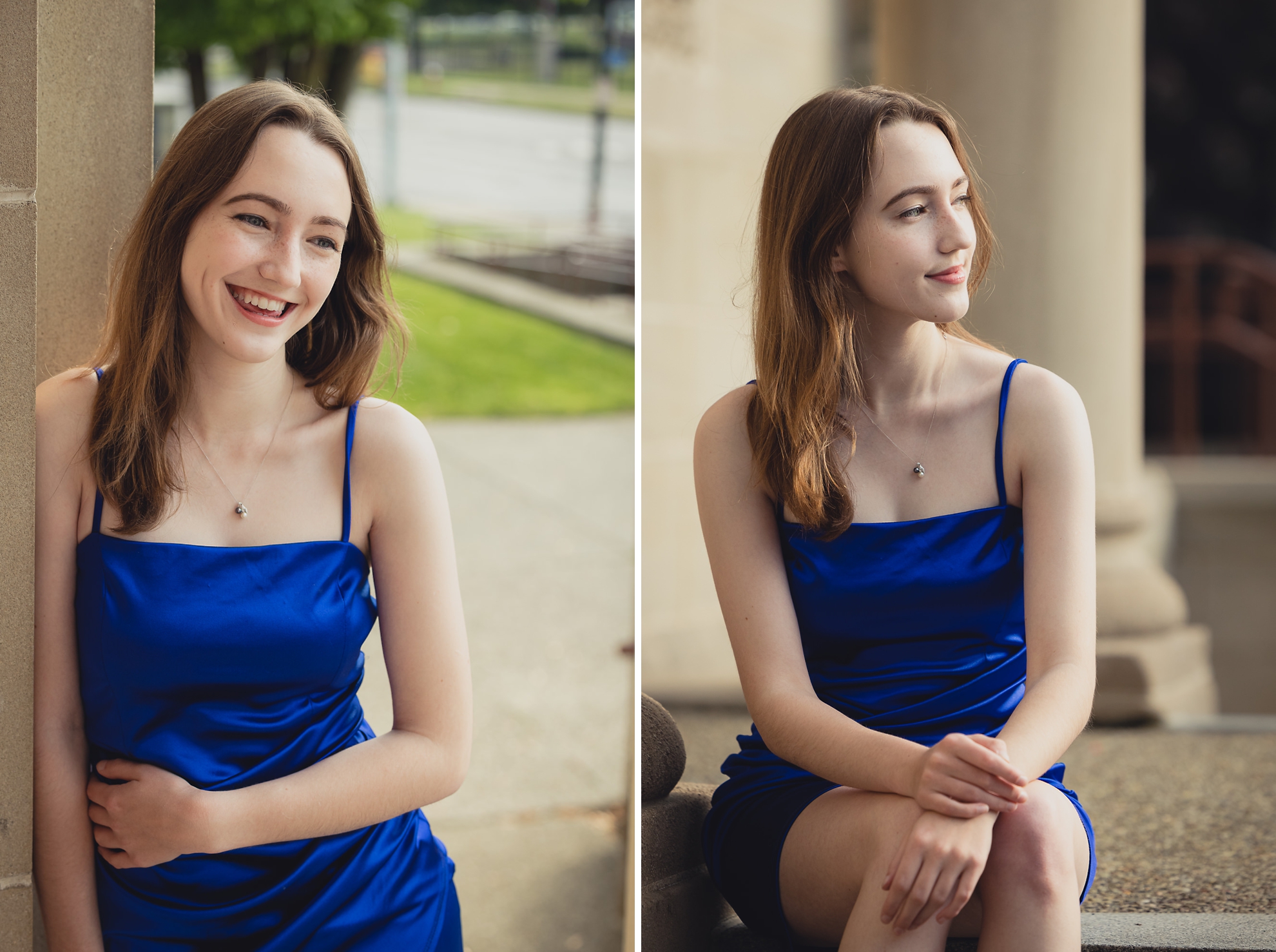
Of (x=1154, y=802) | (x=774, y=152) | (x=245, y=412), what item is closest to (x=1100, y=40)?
(x=1154, y=802)

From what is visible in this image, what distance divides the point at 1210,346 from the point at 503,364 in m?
6.56

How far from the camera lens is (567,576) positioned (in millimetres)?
7066

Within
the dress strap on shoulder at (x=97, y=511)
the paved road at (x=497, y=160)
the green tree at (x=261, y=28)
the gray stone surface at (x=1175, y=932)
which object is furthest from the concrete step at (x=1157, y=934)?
the paved road at (x=497, y=160)

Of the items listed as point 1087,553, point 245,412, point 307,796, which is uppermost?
point 245,412

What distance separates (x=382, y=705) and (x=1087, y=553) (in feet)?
11.4

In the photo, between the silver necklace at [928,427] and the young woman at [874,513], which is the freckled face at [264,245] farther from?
the silver necklace at [928,427]

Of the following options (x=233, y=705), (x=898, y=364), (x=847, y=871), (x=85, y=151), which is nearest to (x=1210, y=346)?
(x=898, y=364)

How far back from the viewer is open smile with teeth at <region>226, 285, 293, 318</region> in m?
1.96

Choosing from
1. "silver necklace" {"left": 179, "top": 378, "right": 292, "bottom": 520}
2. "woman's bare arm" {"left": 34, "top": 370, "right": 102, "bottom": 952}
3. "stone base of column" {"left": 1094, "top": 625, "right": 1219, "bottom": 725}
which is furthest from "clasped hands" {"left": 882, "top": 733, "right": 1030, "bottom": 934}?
"stone base of column" {"left": 1094, "top": 625, "right": 1219, "bottom": 725}

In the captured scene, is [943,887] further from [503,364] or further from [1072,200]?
[503,364]

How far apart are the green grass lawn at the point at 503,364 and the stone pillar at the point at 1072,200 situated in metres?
5.63

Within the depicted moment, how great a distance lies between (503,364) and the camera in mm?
12320

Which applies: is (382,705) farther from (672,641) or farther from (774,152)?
(774,152)

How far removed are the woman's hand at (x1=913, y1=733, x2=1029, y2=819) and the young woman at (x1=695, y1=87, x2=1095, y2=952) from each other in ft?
0.34
